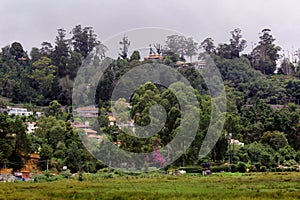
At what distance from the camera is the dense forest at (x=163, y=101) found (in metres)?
32.8

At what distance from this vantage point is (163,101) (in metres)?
34.2

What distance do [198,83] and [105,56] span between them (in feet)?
36.3

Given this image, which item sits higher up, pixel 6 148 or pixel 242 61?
pixel 242 61

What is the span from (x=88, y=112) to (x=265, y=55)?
27.1 meters

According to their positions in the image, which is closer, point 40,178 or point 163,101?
point 40,178

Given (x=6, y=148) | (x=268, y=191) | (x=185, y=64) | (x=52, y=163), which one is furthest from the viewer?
(x=185, y=64)

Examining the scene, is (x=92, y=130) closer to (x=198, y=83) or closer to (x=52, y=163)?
(x=52, y=163)

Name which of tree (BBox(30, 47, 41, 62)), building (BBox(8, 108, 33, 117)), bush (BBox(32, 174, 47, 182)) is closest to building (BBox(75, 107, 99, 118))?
building (BBox(8, 108, 33, 117))

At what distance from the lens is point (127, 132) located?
3334 centimetres

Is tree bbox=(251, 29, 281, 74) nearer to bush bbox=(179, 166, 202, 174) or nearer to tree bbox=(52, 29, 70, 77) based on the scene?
tree bbox=(52, 29, 70, 77)

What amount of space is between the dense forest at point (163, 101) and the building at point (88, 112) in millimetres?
814

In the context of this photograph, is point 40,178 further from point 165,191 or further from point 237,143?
point 237,143

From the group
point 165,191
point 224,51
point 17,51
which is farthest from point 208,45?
point 165,191

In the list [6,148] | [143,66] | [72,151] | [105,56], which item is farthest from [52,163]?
[105,56]
